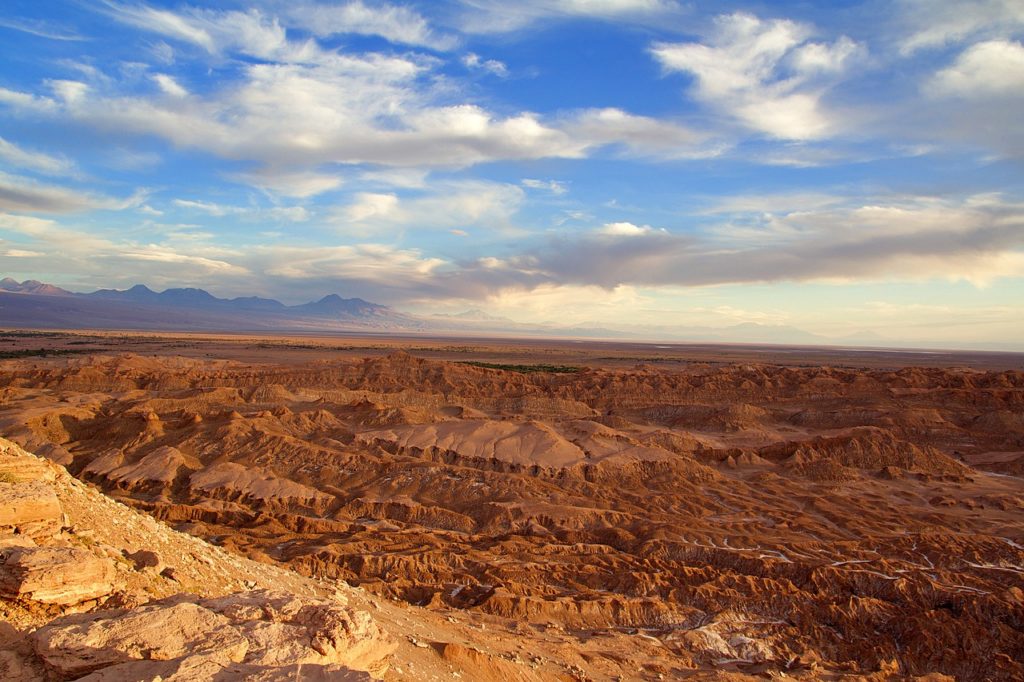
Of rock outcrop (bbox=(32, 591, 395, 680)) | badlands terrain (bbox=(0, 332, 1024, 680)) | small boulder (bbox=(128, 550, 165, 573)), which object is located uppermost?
rock outcrop (bbox=(32, 591, 395, 680))

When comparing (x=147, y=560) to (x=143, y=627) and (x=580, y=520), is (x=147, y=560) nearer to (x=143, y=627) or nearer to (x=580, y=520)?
(x=143, y=627)

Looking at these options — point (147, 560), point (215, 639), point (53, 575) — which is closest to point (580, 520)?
point (147, 560)

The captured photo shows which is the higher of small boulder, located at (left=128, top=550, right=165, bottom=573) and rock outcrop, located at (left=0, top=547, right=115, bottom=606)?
rock outcrop, located at (left=0, top=547, right=115, bottom=606)

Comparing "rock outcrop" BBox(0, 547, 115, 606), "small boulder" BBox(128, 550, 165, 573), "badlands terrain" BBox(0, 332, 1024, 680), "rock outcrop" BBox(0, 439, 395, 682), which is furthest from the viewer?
"badlands terrain" BBox(0, 332, 1024, 680)

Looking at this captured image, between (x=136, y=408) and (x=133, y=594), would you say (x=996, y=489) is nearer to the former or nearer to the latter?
(x=133, y=594)

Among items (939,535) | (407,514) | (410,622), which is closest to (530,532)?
(407,514)

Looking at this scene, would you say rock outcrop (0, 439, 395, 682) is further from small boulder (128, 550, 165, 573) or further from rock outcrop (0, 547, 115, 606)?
small boulder (128, 550, 165, 573)

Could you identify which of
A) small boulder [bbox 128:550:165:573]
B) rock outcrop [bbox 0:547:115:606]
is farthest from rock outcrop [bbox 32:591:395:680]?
small boulder [bbox 128:550:165:573]

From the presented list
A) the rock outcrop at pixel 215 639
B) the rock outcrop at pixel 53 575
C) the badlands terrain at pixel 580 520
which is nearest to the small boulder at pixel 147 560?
the badlands terrain at pixel 580 520

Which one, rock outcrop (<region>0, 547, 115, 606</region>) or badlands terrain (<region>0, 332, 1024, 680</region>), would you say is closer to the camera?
rock outcrop (<region>0, 547, 115, 606</region>)
